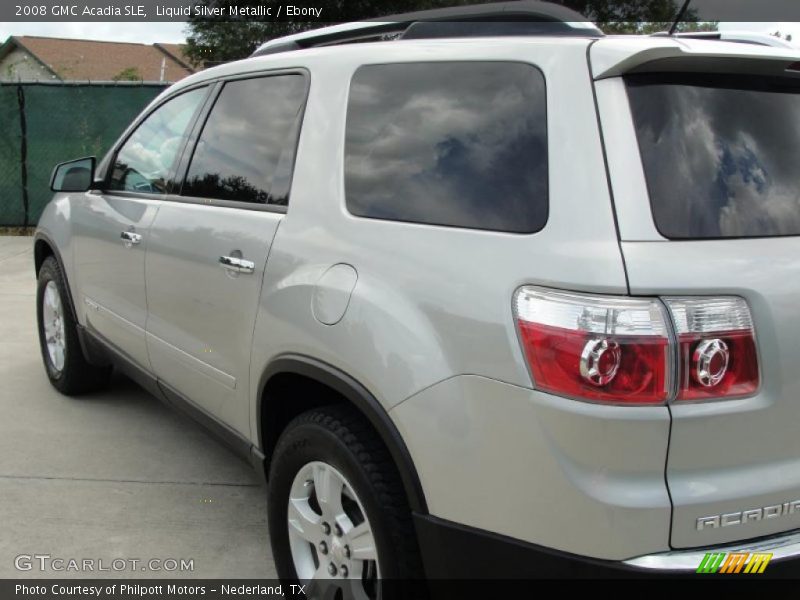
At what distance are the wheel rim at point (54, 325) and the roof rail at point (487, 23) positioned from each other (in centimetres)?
292

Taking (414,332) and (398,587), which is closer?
(414,332)

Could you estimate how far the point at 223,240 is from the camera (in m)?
2.77

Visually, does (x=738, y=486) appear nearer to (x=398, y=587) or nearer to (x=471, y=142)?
(x=398, y=587)

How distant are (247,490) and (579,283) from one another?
2.44 metres

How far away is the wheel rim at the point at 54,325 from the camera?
468cm

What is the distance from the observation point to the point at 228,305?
271 centimetres

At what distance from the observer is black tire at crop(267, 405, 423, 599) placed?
6.59 ft

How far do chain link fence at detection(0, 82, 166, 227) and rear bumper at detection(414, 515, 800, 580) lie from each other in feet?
31.1

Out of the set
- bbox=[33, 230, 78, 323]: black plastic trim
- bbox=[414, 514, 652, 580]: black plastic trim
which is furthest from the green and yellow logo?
bbox=[33, 230, 78, 323]: black plastic trim

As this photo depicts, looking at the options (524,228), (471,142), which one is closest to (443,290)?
(524,228)

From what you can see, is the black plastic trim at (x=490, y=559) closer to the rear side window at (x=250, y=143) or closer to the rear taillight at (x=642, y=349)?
the rear taillight at (x=642, y=349)

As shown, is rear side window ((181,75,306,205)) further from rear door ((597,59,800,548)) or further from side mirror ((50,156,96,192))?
rear door ((597,59,800,548))

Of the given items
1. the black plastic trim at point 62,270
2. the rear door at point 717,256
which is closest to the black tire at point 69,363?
the black plastic trim at point 62,270

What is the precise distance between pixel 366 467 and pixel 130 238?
200 cm
